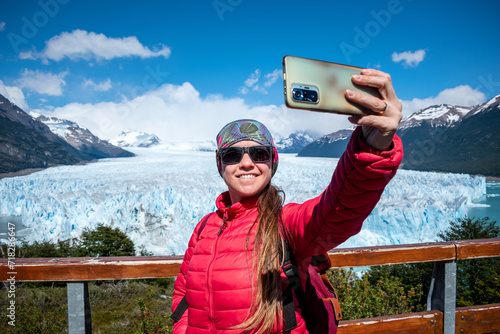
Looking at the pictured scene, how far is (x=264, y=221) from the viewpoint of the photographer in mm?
1085

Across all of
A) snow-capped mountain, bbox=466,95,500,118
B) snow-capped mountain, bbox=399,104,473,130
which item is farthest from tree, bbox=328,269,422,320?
snow-capped mountain, bbox=466,95,500,118

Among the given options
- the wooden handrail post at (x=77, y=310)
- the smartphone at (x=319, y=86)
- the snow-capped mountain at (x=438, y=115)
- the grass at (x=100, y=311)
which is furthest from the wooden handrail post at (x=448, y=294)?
the snow-capped mountain at (x=438, y=115)

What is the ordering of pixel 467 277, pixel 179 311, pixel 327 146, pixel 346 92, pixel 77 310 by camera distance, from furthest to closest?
pixel 327 146 < pixel 467 277 < pixel 77 310 < pixel 179 311 < pixel 346 92

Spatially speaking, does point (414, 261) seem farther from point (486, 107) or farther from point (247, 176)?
point (486, 107)

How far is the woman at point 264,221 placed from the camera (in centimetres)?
68

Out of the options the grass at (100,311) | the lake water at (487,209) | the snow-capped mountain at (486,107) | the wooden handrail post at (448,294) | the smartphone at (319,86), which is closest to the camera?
the smartphone at (319,86)

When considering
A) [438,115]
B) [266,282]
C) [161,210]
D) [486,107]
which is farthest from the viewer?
[438,115]

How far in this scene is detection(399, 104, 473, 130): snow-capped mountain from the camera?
41.4m

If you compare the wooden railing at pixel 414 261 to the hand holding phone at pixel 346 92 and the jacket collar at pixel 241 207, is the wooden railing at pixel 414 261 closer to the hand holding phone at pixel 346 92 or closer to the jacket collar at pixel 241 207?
the jacket collar at pixel 241 207

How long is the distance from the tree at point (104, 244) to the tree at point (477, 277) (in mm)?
7073

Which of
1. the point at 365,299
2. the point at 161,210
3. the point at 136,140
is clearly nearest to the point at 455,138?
the point at 161,210

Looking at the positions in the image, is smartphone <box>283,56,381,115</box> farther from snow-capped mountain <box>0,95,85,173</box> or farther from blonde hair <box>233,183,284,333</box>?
snow-capped mountain <box>0,95,85,173</box>

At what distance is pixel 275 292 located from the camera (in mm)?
1013

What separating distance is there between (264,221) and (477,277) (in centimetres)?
479
